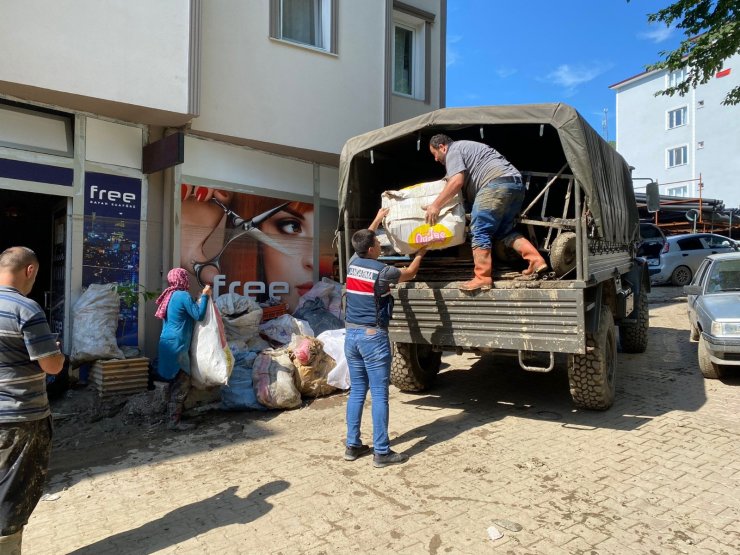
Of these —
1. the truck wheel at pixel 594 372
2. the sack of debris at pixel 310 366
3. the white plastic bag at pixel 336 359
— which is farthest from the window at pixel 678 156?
the sack of debris at pixel 310 366

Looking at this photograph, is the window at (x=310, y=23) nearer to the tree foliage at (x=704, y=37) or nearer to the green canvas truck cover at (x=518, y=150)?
the green canvas truck cover at (x=518, y=150)

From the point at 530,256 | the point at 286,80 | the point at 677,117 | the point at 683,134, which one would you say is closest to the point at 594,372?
the point at 530,256

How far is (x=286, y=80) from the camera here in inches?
323

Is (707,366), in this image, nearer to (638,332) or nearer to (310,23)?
(638,332)

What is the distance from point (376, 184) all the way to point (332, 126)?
3.09 meters

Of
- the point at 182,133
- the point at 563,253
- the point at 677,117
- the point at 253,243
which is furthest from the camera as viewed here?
the point at 677,117

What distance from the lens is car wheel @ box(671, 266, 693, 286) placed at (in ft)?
51.0

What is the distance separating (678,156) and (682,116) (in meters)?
2.39

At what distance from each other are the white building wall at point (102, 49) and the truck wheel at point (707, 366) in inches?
272

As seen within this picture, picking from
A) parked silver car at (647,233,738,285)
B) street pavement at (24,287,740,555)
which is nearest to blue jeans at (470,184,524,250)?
street pavement at (24,287,740,555)

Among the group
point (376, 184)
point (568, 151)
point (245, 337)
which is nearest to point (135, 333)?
point (245, 337)

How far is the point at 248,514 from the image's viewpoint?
3283 millimetres

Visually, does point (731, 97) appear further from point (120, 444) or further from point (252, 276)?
point (120, 444)

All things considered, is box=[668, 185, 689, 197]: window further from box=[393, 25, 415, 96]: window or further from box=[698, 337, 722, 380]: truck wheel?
box=[698, 337, 722, 380]: truck wheel
